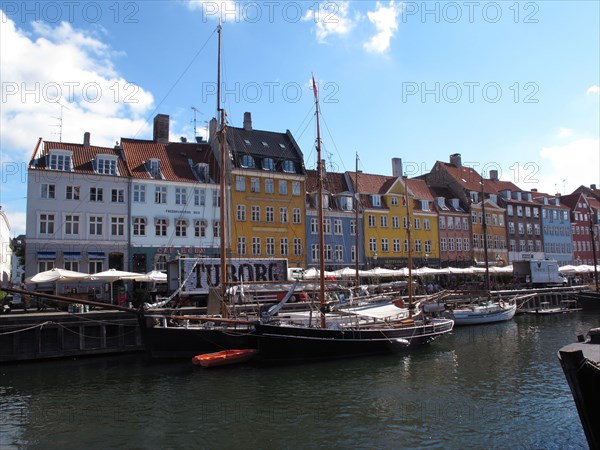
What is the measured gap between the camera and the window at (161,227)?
42.9 meters

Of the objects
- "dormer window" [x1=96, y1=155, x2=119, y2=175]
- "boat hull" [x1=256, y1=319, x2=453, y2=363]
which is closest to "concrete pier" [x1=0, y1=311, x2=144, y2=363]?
"boat hull" [x1=256, y1=319, x2=453, y2=363]

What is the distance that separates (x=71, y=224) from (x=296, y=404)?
96.1 ft

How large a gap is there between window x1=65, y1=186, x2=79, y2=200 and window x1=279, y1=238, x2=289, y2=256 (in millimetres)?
18445

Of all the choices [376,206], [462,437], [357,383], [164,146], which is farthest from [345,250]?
[462,437]

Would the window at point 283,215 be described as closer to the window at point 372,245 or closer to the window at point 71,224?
the window at point 372,245

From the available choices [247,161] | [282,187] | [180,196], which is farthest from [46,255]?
[282,187]

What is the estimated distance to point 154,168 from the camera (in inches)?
1732

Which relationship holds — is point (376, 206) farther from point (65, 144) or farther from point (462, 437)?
point (462, 437)

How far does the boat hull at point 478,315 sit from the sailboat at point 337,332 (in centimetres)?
865

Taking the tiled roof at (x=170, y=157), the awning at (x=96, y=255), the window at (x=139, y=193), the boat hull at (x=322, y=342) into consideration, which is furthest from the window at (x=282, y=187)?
the boat hull at (x=322, y=342)

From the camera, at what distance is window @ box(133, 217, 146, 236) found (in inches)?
1655

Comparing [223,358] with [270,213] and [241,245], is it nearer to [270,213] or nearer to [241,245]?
[241,245]

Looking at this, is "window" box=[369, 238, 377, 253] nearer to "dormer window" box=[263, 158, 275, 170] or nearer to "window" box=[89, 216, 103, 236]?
"dormer window" box=[263, 158, 275, 170]

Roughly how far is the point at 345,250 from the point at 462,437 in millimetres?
40904
